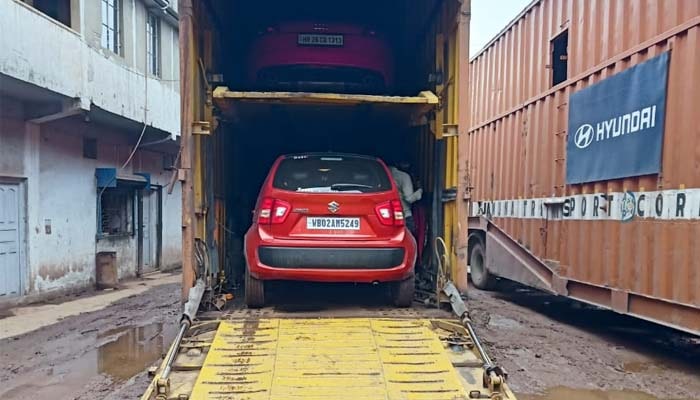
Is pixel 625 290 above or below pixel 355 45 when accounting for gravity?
below

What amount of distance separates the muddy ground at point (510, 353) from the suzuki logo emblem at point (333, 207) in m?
0.85

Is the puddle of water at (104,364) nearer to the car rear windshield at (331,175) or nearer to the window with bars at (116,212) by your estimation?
the car rear windshield at (331,175)

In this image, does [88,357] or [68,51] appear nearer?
[88,357]

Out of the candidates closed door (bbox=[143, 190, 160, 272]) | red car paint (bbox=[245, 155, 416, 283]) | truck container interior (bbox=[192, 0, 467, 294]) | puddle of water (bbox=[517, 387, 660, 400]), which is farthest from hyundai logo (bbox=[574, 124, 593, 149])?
closed door (bbox=[143, 190, 160, 272])

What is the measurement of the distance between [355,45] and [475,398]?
3834 millimetres

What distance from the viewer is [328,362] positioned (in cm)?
353

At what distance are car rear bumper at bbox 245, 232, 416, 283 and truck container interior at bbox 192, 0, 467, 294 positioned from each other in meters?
0.72

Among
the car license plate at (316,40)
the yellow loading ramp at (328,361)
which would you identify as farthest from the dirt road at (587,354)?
the car license plate at (316,40)

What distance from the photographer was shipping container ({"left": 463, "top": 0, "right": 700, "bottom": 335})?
4.96m

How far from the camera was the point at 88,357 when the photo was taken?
A: 19.1ft

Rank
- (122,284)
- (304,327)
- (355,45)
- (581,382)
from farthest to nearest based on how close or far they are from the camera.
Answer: (122,284), (355,45), (581,382), (304,327)

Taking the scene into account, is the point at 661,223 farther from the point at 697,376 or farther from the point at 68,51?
the point at 68,51

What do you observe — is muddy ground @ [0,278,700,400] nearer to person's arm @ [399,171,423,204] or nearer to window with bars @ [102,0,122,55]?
person's arm @ [399,171,423,204]

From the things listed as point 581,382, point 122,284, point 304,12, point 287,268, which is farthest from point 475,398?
point 122,284
